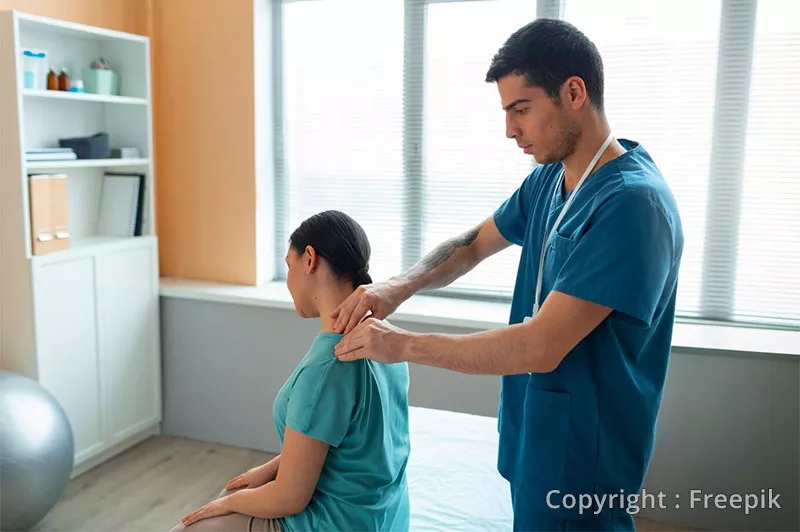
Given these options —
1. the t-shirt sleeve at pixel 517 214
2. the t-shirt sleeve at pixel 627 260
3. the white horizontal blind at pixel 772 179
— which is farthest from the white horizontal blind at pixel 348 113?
the t-shirt sleeve at pixel 627 260

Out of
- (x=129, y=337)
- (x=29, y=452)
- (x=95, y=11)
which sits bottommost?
(x=29, y=452)

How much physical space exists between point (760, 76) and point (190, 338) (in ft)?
8.53

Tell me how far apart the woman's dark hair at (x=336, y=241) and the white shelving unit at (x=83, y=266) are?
1596mm

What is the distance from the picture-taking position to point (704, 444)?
2592 millimetres

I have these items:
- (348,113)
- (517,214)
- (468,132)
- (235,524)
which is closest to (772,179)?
(468,132)

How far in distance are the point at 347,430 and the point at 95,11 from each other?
8.44 feet

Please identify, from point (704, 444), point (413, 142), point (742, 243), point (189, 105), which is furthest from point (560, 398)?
point (189, 105)

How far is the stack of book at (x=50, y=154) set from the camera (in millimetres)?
2646

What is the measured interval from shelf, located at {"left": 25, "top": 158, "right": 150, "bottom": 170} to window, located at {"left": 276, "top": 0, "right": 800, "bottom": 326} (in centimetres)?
69

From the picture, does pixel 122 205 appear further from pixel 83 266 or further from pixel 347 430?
pixel 347 430

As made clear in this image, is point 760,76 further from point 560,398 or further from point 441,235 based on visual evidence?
point 560,398

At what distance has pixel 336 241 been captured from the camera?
1.47 m

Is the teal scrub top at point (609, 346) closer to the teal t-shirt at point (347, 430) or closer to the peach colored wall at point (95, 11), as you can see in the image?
the teal t-shirt at point (347, 430)

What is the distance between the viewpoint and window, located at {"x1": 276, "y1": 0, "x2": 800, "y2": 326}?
9.01 feet
